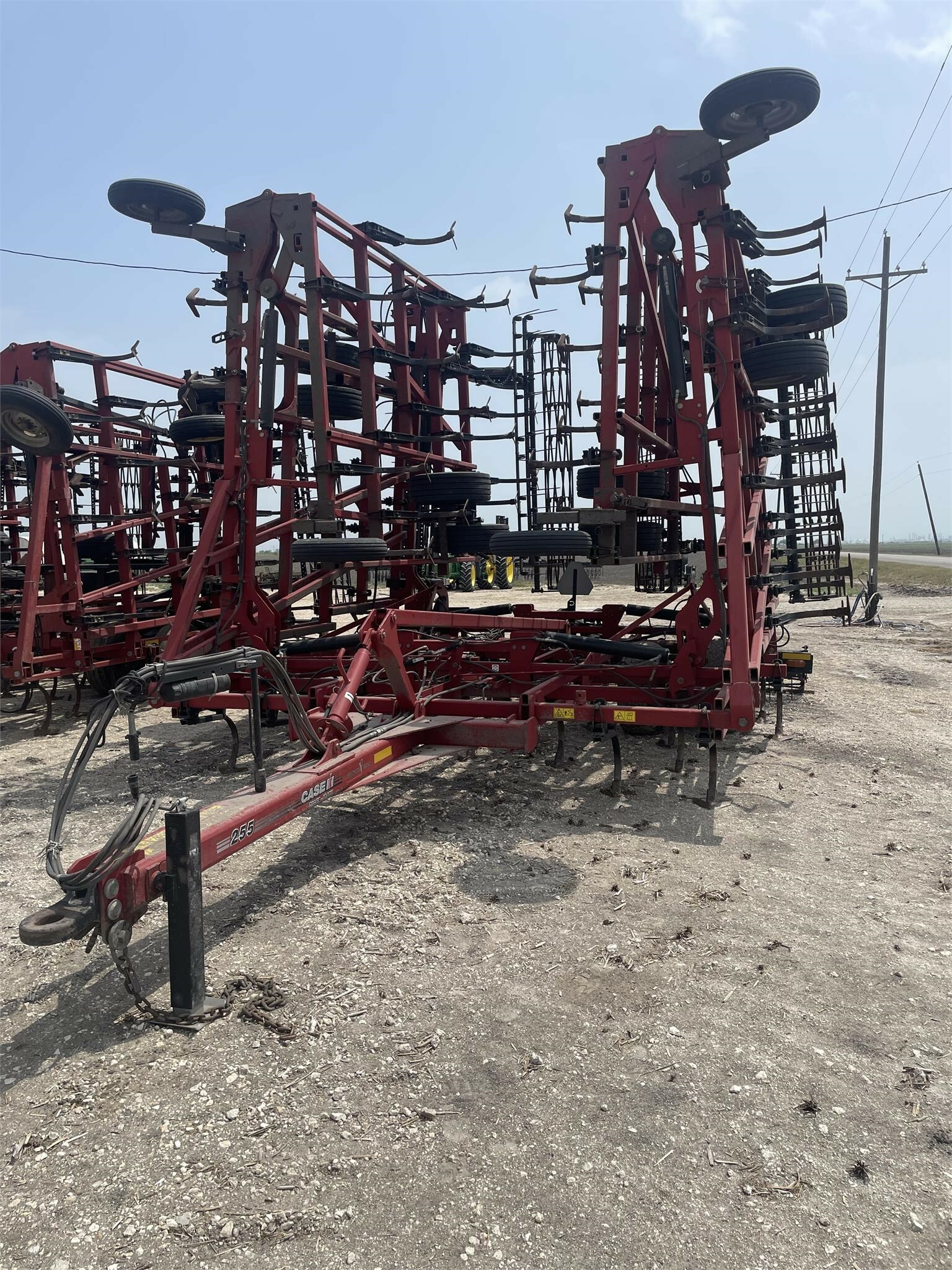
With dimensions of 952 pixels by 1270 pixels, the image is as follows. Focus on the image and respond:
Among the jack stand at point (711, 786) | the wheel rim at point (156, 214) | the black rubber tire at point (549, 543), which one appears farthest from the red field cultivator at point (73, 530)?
the jack stand at point (711, 786)

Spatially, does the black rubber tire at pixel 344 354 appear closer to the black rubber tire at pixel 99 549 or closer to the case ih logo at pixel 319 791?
the black rubber tire at pixel 99 549

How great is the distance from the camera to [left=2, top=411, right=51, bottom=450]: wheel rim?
6879mm

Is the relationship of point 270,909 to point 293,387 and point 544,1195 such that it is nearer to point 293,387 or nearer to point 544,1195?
point 544,1195

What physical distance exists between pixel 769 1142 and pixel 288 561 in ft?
21.4

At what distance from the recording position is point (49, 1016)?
318 cm

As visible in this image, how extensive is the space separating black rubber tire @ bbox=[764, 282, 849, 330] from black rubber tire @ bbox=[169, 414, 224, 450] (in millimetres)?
6288

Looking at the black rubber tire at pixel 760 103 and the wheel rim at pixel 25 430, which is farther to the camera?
the wheel rim at pixel 25 430

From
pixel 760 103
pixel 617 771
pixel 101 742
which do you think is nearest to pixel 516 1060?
pixel 101 742

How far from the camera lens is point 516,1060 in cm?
287

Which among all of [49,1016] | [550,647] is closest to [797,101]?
[550,647]

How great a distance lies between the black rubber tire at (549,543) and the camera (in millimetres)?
6148

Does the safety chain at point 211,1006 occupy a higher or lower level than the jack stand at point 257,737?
lower

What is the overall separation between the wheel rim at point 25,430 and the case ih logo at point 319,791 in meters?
4.77

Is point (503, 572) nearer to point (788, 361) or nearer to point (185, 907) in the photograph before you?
point (788, 361)
